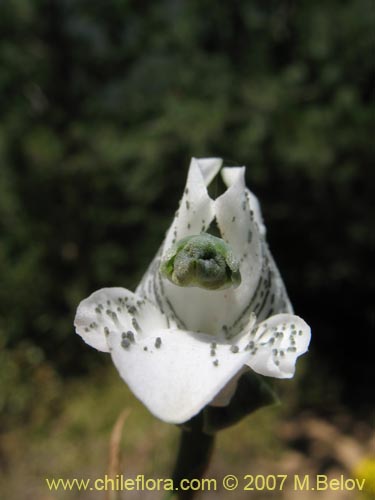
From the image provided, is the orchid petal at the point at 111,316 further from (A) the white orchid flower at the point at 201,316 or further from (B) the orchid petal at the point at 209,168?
(B) the orchid petal at the point at 209,168

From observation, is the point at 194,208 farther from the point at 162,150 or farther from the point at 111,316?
the point at 162,150

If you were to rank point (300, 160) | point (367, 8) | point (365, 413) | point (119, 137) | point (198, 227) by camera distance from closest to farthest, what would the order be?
point (198, 227) < point (300, 160) < point (367, 8) < point (119, 137) < point (365, 413)

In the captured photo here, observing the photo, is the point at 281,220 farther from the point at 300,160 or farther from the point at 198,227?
the point at 198,227

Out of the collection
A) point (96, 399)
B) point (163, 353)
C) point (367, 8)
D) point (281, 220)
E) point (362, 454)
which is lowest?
point (362, 454)

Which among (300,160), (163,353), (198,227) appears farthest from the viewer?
(300,160)

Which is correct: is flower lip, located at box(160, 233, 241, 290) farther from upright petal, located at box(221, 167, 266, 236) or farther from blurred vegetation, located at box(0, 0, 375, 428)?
blurred vegetation, located at box(0, 0, 375, 428)

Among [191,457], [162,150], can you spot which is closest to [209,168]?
[191,457]

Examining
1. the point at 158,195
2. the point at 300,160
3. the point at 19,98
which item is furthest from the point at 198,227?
the point at 19,98
